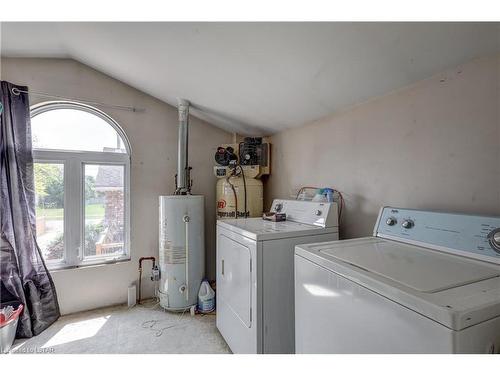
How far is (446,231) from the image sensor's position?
1.07m

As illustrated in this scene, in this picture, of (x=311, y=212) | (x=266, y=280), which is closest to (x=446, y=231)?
(x=311, y=212)

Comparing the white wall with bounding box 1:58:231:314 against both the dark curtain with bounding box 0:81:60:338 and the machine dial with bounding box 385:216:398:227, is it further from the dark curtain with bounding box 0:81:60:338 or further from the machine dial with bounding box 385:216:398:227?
the machine dial with bounding box 385:216:398:227

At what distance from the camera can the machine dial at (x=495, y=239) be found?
908 mm

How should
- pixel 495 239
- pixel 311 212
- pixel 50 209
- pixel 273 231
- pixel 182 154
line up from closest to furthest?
pixel 495 239, pixel 273 231, pixel 311 212, pixel 50 209, pixel 182 154

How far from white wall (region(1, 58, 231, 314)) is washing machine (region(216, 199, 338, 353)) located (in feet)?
4.24

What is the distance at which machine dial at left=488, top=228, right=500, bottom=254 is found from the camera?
91cm

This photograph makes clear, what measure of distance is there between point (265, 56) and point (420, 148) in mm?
1066

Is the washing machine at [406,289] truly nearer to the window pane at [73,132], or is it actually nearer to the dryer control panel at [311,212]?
the dryer control panel at [311,212]

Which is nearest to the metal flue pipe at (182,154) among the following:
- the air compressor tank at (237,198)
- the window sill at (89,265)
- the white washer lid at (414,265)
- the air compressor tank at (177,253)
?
the air compressor tank at (177,253)

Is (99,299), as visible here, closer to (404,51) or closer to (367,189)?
(367,189)

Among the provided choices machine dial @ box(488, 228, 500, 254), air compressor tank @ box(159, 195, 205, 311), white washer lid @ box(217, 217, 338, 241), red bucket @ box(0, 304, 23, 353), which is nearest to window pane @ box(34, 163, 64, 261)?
red bucket @ box(0, 304, 23, 353)

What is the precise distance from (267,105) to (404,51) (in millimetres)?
1102

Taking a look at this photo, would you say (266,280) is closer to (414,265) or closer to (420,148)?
(414,265)
